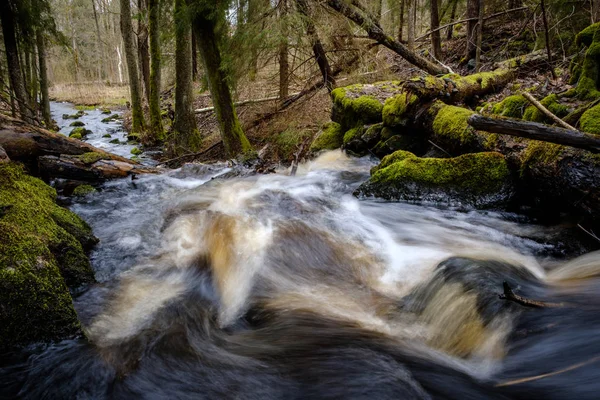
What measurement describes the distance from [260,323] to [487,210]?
148 inches

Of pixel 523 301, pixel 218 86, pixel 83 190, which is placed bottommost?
pixel 523 301

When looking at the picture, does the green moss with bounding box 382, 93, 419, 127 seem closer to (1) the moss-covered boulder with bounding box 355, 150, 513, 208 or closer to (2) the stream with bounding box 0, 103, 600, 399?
(1) the moss-covered boulder with bounding box 355, 150, 513, 208

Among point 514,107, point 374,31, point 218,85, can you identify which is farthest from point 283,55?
point 514,107

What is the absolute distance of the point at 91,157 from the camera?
23.5ft

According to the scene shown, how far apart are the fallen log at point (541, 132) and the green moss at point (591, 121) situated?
51 centimetres

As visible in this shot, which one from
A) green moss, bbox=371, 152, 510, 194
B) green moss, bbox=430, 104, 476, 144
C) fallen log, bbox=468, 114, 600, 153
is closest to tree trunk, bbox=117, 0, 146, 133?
green moss, bbox=371, 152, 510, 194

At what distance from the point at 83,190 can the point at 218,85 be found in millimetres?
3906

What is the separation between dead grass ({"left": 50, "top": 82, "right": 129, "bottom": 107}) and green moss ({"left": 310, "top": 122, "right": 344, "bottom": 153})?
A: 87.2 ft

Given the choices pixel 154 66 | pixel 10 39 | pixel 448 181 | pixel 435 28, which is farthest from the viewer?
pixel 154 66

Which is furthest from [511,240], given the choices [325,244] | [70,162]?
[70,162]

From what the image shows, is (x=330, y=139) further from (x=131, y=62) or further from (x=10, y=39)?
(x=131, y=62)

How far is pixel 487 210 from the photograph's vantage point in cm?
528

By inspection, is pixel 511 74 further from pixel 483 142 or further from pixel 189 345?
pixel 189 345

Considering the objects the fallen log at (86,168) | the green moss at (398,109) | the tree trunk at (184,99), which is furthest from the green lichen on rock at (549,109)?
the tree trunk at (184,99)
